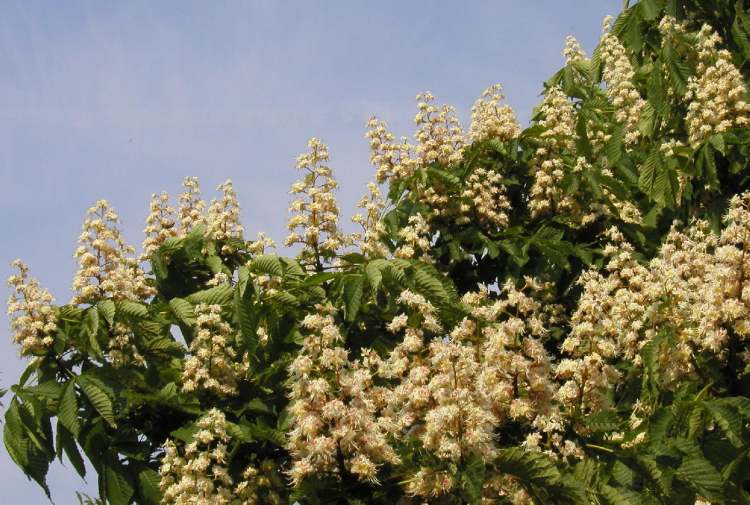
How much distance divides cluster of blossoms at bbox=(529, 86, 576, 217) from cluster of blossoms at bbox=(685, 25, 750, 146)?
0.79m

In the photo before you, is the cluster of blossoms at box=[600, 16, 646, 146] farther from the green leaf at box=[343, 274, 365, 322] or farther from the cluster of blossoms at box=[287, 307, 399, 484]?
the cluster of blossoms at box=[287, 307, 399, 484]

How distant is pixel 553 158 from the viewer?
665 centimetres

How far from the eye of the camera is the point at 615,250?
17.3ft

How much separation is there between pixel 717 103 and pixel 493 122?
1.45m

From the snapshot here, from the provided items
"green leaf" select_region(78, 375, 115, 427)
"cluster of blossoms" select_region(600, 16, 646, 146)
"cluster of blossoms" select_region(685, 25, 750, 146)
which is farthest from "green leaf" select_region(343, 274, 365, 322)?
"cluster of blossoms" select_region(600, 16, 646, 146)

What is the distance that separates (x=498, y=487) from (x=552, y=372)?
0.54 meters

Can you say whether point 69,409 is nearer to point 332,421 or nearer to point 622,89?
point 332,421

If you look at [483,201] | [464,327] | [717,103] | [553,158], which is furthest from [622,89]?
[464,327]

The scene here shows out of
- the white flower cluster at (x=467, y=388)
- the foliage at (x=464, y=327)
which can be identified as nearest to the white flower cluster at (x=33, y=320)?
the foliage at (x=464, y=327)

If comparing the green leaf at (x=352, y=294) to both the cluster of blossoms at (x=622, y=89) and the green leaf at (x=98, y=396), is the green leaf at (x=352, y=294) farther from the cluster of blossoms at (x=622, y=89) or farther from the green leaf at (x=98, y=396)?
the cluster of blossoms at (x=622, y=89)

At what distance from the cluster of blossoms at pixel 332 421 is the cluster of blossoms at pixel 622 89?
309 cm

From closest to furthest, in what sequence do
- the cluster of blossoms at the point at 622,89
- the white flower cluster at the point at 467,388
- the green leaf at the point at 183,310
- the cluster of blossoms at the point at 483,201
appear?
the white flower cluster at the point at 467,388 < the green leaf at the point at 183,310 < the cluster of blossoms at the point at 483,201 < the cluster of blossoms at the point at 622,89

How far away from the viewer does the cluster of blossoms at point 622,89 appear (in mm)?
6625

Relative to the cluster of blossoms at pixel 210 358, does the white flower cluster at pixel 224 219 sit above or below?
above
